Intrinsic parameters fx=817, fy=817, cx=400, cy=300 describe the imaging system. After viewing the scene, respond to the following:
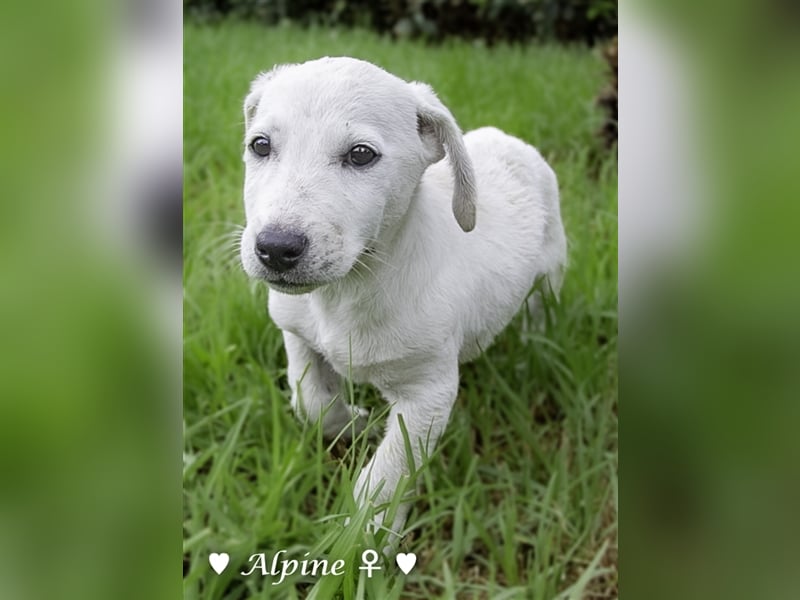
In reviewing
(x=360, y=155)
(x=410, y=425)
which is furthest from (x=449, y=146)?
(x=410, y=425)

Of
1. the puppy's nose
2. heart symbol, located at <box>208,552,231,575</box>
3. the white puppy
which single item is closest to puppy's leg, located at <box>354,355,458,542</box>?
the white puppy

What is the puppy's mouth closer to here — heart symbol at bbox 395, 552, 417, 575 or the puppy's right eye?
the puppy's right eye

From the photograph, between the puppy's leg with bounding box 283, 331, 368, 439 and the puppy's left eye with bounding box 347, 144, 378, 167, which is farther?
the puppy's leg with bounding box 283, 331, 368, 439

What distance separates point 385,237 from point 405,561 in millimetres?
537

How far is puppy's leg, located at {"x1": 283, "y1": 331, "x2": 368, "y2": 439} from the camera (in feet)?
4.90

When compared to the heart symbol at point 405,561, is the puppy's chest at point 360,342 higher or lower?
higher

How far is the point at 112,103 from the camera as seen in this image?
3.43 feet

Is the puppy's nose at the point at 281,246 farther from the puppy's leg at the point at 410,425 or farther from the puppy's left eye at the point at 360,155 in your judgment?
the puppy's leg at the point at 410,425

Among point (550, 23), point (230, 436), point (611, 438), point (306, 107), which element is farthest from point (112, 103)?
point (611, 438)

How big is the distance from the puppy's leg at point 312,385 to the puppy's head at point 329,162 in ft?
1.04

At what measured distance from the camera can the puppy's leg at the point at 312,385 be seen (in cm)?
149

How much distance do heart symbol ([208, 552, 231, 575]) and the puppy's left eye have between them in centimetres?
66

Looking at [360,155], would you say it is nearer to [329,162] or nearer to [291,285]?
[329,162]

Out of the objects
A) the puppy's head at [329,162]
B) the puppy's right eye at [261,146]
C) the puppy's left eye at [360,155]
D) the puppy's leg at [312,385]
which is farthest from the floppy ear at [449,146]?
the puppy's leg at [312,385]
